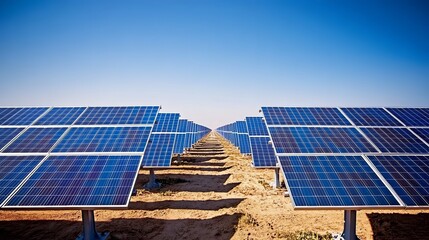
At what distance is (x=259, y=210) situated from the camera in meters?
14.1

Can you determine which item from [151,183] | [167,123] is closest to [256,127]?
[167,123]

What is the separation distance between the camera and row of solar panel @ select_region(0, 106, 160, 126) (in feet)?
41.9

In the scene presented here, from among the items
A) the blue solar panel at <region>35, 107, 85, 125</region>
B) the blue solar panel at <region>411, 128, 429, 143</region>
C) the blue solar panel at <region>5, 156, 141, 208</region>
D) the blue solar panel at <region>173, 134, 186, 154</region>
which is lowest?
the blue solar panel at <region>5, 156, 141, 208</region>

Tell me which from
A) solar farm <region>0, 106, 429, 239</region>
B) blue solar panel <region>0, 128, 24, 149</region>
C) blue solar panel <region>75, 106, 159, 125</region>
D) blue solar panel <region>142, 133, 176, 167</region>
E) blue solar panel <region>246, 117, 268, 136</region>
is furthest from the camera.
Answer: blue solar panel <region>246, 117, 268, 136</region>

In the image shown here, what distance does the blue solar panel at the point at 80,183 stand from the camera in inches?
319

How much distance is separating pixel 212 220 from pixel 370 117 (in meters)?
9.74

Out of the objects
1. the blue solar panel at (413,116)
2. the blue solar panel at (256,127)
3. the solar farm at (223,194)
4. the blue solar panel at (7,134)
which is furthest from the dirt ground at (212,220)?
the blue solar panel at (256,127)

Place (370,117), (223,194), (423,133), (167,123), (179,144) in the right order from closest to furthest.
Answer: (423,133)
(370,117)
(223,194)
(167,123)
(179,144)

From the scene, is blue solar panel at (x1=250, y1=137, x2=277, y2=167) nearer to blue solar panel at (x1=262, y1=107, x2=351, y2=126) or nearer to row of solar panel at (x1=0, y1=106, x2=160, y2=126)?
blue solar panel at (x1=262, y1=107, x2=351, y2=126)

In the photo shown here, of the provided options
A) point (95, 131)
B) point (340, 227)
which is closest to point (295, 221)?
point (340, 227)

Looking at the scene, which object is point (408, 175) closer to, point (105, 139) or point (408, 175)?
point (408, 175)

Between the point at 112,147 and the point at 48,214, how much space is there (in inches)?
272

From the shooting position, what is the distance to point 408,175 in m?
8.77

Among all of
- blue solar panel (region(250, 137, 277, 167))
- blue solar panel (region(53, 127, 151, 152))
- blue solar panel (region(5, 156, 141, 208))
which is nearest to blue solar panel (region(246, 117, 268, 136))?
blue solar panel (region(250, 137, 277, 167))
